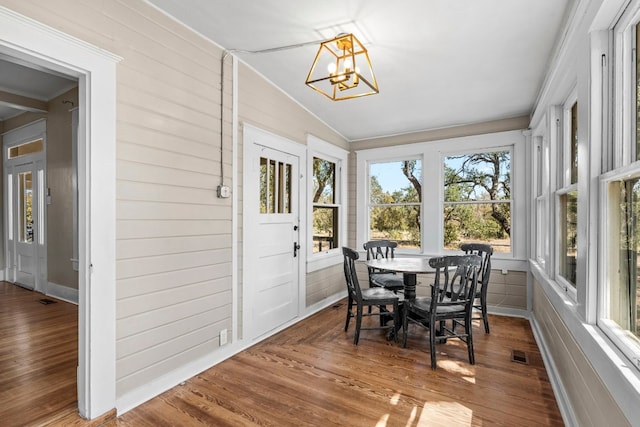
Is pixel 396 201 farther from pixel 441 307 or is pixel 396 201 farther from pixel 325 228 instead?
pixel 441 307

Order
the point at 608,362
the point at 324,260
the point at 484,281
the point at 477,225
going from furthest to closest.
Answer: the point at 324,260, the point at 477,225, the point at 484,281, the point at 608,362

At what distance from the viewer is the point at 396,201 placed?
200 inches

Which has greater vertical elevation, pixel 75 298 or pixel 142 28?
pixel 142 28

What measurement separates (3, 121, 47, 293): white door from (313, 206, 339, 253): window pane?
4170 mm

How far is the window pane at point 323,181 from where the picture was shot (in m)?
4.58

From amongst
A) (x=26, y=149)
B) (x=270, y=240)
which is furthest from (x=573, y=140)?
(x=26, y=149)

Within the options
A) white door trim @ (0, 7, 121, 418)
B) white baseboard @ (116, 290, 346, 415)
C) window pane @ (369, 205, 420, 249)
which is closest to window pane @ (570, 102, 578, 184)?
window pane @ (369, 205, 420, 249)

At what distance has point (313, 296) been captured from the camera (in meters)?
4.43

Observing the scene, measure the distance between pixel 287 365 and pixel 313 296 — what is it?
61.5 inches

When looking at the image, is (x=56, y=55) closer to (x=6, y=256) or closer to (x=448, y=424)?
(x=448, y=424)

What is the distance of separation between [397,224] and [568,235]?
2.58 meters

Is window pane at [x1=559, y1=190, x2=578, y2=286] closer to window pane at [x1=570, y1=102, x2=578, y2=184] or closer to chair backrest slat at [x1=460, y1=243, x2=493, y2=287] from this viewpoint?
window pane at [x1=570, y1=102, x2=578, y2=184]

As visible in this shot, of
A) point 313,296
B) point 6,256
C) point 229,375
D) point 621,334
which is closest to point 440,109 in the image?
point 313,296

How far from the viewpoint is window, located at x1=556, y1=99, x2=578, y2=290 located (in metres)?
2.42
